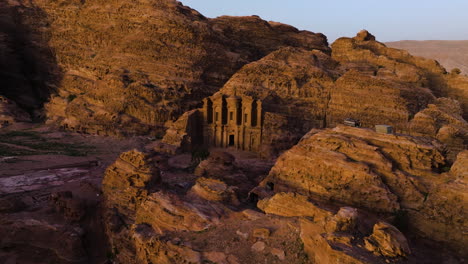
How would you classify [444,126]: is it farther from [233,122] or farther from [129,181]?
[129,181]

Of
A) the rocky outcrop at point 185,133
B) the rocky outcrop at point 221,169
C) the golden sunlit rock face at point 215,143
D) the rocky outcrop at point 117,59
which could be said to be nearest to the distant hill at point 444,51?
the golden sunlit rock face at point 215,143

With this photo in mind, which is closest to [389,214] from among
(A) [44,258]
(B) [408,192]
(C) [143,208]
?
(B) [408,192]

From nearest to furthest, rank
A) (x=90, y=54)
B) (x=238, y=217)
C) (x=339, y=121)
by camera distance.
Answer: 1. (x=238, y=217)
2. (x=339, y=121)
3. (x=90, y=54)

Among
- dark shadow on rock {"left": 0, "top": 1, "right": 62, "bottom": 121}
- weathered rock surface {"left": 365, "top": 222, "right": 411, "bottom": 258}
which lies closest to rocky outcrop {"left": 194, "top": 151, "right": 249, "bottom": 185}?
weathered rock surface {"left": 365, "top": 222, "right": 411, "bottom": 258}

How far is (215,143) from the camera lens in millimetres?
34938

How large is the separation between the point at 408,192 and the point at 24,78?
173 ft

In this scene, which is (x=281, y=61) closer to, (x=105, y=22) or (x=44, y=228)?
(x=105, y=22)

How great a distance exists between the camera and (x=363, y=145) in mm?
17703

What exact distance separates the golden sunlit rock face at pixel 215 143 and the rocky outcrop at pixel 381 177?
0.08m

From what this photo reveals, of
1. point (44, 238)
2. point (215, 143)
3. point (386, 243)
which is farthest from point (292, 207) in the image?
point (215, 143)

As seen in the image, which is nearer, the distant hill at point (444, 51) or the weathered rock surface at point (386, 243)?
the weathered rock surface at point (386, 243)

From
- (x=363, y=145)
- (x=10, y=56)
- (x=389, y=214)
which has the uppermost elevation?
(x=10, y=56)

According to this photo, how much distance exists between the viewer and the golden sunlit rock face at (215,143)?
14.0m

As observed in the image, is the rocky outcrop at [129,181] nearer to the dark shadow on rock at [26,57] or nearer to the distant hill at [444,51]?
the dark shadow on rock at [26,57]
